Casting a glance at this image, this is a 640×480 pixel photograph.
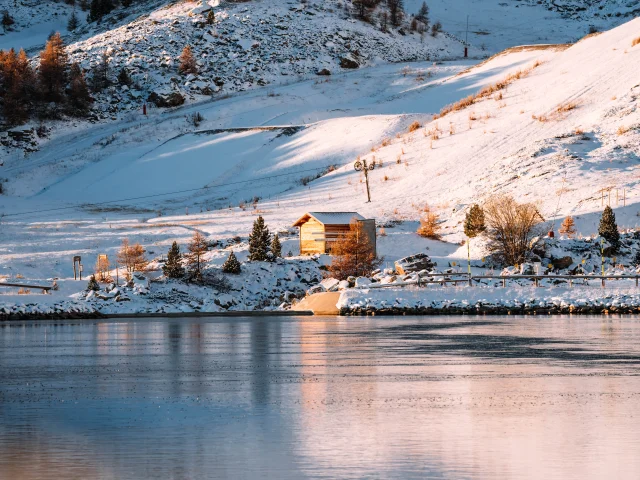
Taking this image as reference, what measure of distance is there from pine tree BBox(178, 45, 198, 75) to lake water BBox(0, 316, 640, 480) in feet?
290

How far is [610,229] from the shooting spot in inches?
2036

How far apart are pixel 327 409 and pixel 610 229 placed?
38.3 metres

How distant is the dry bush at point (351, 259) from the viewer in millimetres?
52562

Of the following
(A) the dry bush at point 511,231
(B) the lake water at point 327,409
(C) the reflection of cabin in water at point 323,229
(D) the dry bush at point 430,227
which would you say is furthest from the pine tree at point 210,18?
(B) the lake water at point 327,409

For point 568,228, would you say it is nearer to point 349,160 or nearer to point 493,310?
point 493,310

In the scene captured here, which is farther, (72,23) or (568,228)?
(72,23)

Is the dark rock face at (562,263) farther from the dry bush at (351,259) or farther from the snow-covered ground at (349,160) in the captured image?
the dry bush at (351,259)

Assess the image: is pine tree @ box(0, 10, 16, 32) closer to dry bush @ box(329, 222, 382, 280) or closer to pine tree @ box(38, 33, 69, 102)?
pine tree @ box(38, 33, 69, 102)

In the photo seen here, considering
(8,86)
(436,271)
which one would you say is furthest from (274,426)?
(8,86)

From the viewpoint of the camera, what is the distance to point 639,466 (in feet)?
37.5

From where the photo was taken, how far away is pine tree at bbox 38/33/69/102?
368ft

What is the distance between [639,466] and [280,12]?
392 feet

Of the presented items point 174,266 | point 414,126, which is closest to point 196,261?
point 174,266

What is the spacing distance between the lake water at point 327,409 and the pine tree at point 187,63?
290 feet
